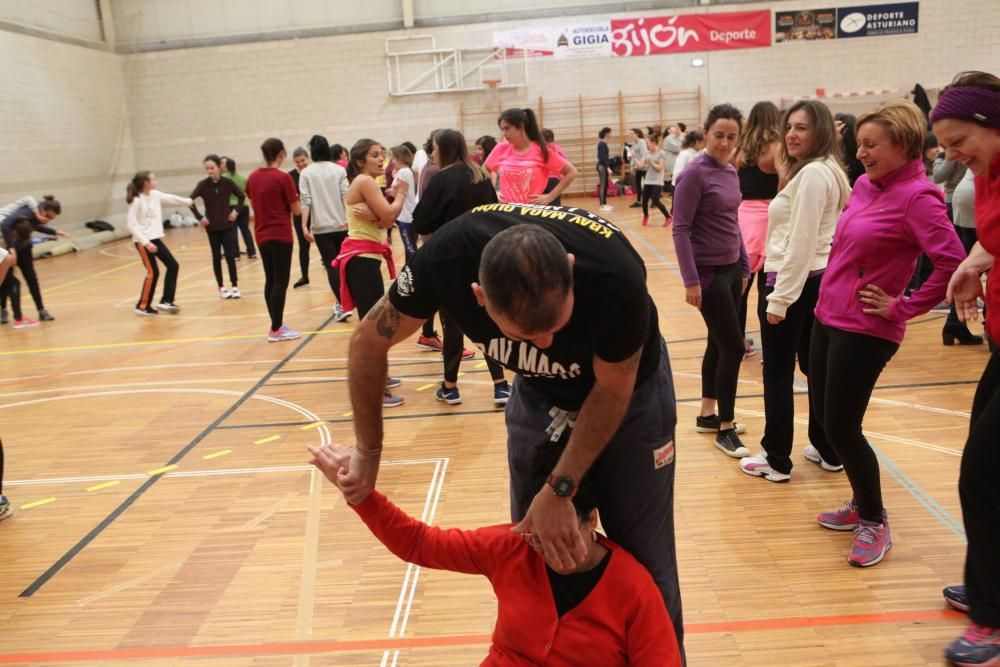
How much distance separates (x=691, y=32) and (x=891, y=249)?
17715 millimetres

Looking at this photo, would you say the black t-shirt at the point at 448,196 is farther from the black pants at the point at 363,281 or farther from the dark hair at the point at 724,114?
the dark hair at the point at 724,114

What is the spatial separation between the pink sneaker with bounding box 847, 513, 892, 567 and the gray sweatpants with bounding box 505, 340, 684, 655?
54.2 inches

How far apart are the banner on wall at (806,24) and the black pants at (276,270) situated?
15518mm

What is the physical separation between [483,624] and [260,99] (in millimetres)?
19587

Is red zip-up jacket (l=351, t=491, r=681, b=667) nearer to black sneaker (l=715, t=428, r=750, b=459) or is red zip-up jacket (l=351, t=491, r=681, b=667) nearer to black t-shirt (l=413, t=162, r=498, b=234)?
black sneaker (l=715, t=428, r=750, b=459)

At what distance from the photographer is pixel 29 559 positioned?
12.4 ft

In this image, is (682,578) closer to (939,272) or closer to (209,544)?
(939,272)

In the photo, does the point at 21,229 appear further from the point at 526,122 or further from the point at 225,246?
the point at 526,122

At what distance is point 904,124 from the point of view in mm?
2889

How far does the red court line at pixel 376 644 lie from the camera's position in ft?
9.43

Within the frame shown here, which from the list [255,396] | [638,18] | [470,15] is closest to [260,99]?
[470,15]

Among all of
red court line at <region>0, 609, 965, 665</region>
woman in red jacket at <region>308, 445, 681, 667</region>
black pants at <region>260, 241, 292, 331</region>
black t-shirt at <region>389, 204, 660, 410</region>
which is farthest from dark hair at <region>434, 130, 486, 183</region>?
woman in red jacket at <region>308, 445, 681, 667</region>

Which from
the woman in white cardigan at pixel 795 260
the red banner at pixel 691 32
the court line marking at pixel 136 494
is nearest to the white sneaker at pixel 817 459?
the woman in white cardigan at pixel 795 260

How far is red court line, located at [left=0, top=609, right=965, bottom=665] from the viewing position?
2875mm
